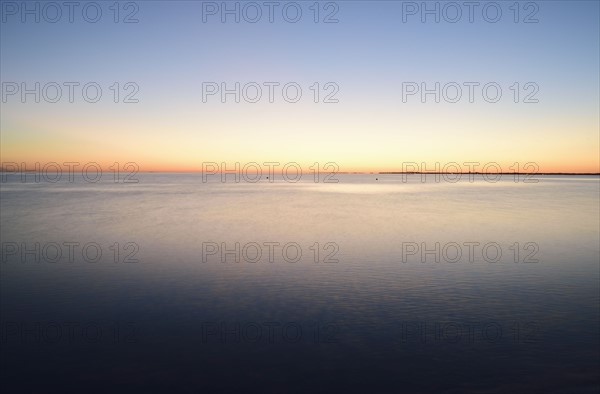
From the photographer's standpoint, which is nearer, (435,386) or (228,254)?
(435,386)

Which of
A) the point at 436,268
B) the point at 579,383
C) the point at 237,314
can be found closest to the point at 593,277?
the point at 436,268

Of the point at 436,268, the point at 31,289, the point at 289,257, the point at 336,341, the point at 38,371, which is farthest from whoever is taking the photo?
the point at 289,257

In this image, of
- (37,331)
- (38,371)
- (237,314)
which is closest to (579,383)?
(237,314)

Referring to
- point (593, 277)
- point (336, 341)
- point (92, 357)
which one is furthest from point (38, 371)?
point (593, 277)

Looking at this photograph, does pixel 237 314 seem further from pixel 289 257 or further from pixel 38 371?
pixel 289 257

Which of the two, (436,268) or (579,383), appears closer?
(579,383)

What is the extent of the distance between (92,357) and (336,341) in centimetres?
491

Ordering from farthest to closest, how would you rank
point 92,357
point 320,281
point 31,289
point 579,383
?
point 320,281 → point 31,289 → point 92,357 → point 579,383

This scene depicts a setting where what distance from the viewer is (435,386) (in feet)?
24.5

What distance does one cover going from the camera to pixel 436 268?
16594 millimetres

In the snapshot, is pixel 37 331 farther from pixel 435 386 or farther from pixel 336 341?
pixel 435 386

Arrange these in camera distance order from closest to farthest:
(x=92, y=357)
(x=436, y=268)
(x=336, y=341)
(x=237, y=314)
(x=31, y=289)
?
(x=92, y=357), (x=336, y=341), (x=237, y=314), (x=31, y=289), (x=436, y=268)

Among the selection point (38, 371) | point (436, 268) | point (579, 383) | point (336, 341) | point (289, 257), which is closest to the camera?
point (579, 383)

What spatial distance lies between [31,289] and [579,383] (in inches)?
558
